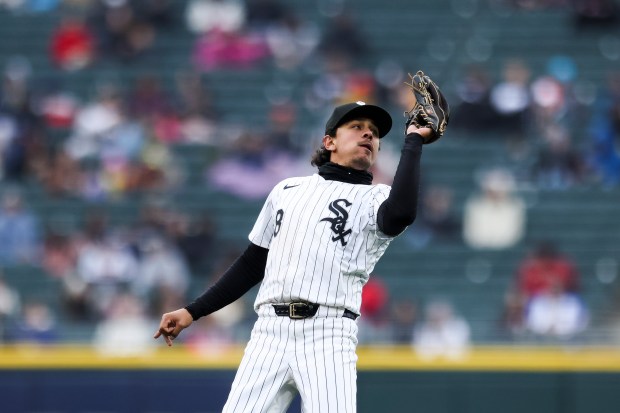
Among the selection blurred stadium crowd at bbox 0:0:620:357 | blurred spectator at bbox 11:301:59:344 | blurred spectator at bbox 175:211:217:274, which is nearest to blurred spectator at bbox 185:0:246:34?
blurred stadium crowd at bbox 0:0:620:357

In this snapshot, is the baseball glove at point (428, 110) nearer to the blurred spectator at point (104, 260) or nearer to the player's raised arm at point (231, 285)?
the player's raised arm at point (231, 285)

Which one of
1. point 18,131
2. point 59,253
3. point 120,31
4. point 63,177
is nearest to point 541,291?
point 59,253

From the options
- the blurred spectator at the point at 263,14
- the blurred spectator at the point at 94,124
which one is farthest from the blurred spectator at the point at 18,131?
the blurred spectator at the point at 263,14

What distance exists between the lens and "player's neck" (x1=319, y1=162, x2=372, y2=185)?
195 inches

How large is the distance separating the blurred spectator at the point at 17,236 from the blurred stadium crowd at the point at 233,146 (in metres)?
0.02

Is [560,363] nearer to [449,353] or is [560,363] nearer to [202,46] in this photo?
[449,353]

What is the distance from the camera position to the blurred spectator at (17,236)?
1195cm

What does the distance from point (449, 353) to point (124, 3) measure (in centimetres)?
815

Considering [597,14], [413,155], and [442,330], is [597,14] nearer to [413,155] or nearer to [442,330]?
[442,330]

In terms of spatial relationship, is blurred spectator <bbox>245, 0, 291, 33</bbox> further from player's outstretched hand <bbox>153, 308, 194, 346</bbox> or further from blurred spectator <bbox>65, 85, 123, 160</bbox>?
player's outstretched hand <bbox>153, 308, 194, 346</bbox>

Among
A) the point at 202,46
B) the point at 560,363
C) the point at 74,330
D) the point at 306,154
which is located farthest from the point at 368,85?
the point at 560,363

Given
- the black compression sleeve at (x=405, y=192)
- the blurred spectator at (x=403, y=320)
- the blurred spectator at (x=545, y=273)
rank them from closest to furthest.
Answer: the black compression sleeve at (x=405, y=192), the blurred spectator at (x=403, y=320), the blurred spectator at (x=545, y=273)

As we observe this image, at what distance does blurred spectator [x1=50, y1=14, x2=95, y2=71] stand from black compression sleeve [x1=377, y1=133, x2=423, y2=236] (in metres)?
10.6

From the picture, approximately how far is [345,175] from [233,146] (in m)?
8.22
